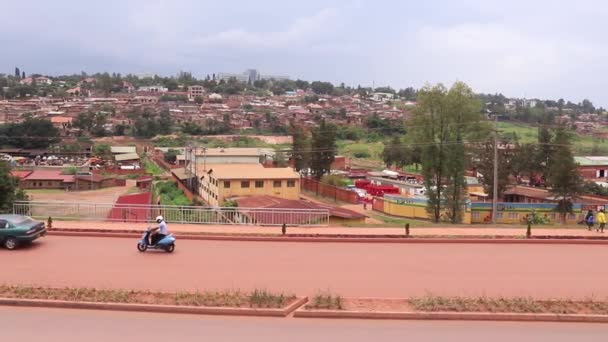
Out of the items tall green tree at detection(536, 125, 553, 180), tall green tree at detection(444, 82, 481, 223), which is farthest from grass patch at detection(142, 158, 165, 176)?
tall green tree at detection(444, 82, 481, 223)

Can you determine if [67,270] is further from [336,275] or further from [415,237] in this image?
[415,237]

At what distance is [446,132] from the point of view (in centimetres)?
2988

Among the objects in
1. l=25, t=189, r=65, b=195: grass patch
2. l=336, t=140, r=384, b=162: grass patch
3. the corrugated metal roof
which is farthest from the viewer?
l=336, t=140, r=384, b=162: grass patch

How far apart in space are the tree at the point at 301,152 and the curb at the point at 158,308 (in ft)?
160

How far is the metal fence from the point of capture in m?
17.3

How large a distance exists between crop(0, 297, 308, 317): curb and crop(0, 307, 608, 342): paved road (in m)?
0.13

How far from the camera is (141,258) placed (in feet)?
40.4

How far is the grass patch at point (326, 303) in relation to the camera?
8.72 meters

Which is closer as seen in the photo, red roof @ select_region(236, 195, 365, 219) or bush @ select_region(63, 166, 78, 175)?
red roof @ select_region(236, 195, 365, 219)

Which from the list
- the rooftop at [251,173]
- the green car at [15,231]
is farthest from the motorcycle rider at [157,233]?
the rooftop at [251,173]

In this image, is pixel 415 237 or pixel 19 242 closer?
pixel 19 242

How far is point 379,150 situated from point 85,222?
7981 centimetres

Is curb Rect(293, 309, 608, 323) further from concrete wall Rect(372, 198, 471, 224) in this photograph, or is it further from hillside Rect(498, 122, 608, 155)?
hillside Rect(498, 122, 608, 155)

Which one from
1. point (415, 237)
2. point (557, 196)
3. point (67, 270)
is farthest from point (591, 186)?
point (67, 270)
